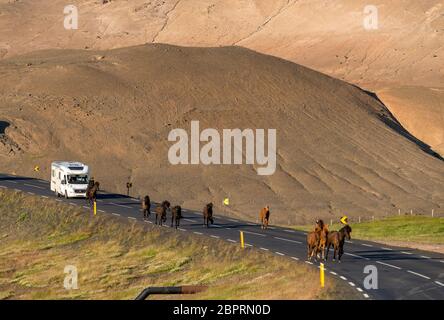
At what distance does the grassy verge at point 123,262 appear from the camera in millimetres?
37531

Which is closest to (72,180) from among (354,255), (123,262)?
(123,262)

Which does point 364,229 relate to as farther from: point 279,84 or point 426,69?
point 426,69

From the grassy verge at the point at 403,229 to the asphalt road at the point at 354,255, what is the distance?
8.72m

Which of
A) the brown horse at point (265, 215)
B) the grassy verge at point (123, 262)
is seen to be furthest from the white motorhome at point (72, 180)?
the brown horse at point (265, 215)

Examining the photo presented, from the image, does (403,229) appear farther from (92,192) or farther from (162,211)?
(92,192)

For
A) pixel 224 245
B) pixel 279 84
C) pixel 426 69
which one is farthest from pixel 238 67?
pixel 224 245

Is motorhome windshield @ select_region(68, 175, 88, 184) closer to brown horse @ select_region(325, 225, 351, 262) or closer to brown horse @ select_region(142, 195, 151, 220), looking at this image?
brown horse @ select_region(142, 195, 151, 220)

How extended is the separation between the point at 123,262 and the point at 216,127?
6595 cm

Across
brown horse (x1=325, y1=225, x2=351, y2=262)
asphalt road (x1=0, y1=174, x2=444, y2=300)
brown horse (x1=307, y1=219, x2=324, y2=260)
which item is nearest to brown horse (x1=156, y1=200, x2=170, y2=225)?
asphalt road (x1=0, y1=174, x2=444, y2=300)

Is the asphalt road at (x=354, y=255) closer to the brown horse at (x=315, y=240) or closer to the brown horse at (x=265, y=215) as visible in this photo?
the brown horse at (x=265, y=215)

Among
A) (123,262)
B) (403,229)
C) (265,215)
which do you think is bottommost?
(123,262)

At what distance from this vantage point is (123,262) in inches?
1949

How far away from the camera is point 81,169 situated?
67250 mm
